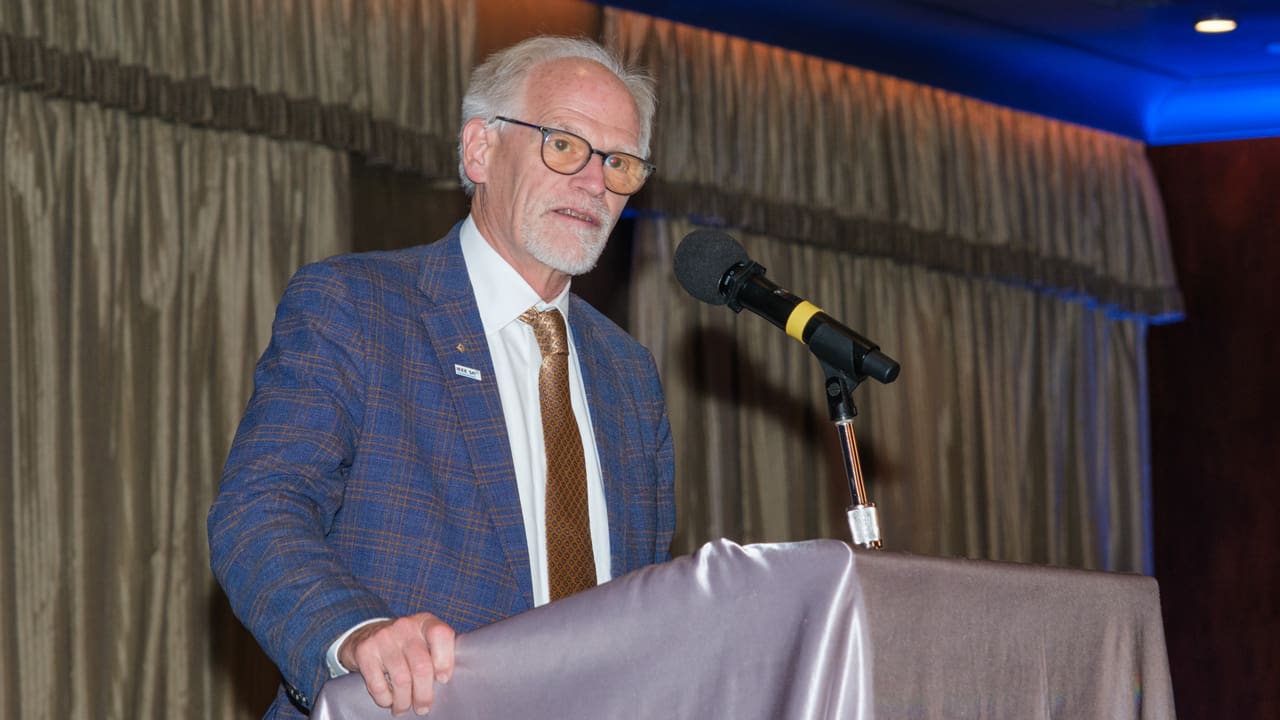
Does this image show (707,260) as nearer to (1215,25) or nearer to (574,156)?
(574,156)

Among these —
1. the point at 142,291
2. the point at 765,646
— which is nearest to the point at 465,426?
the point at 765,646

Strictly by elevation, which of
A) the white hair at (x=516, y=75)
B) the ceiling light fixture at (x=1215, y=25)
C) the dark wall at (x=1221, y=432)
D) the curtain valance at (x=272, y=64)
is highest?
the ceiling light fixture at (x=1215, y=25)

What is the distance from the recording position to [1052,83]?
19.5ft

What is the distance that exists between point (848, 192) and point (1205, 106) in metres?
1.55

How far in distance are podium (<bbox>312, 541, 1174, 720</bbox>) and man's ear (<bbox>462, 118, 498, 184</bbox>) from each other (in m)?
1.20

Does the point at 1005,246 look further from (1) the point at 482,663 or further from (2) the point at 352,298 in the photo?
(1) the point at 482,663

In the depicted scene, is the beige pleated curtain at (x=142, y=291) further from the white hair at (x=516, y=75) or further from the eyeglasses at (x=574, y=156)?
the eyeglasses at (x=574, y=156)

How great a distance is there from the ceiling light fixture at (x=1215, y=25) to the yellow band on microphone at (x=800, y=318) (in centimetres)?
402

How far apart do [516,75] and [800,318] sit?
2.82 feet

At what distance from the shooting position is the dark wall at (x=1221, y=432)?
6383 mm

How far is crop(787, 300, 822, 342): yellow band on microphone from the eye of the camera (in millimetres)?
1890

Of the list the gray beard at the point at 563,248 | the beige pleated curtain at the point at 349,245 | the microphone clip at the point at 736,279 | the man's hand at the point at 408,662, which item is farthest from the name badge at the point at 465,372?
the beige pleated curtain at the point at 349,245

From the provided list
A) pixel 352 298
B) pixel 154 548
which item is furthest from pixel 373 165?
pixel 352 298

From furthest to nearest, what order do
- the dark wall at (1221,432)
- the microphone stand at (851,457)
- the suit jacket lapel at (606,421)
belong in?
1. the dark wall at (1221,432)
2. the suit jacket lapel at (606,421)
3. the microphone stand at (851,457)
